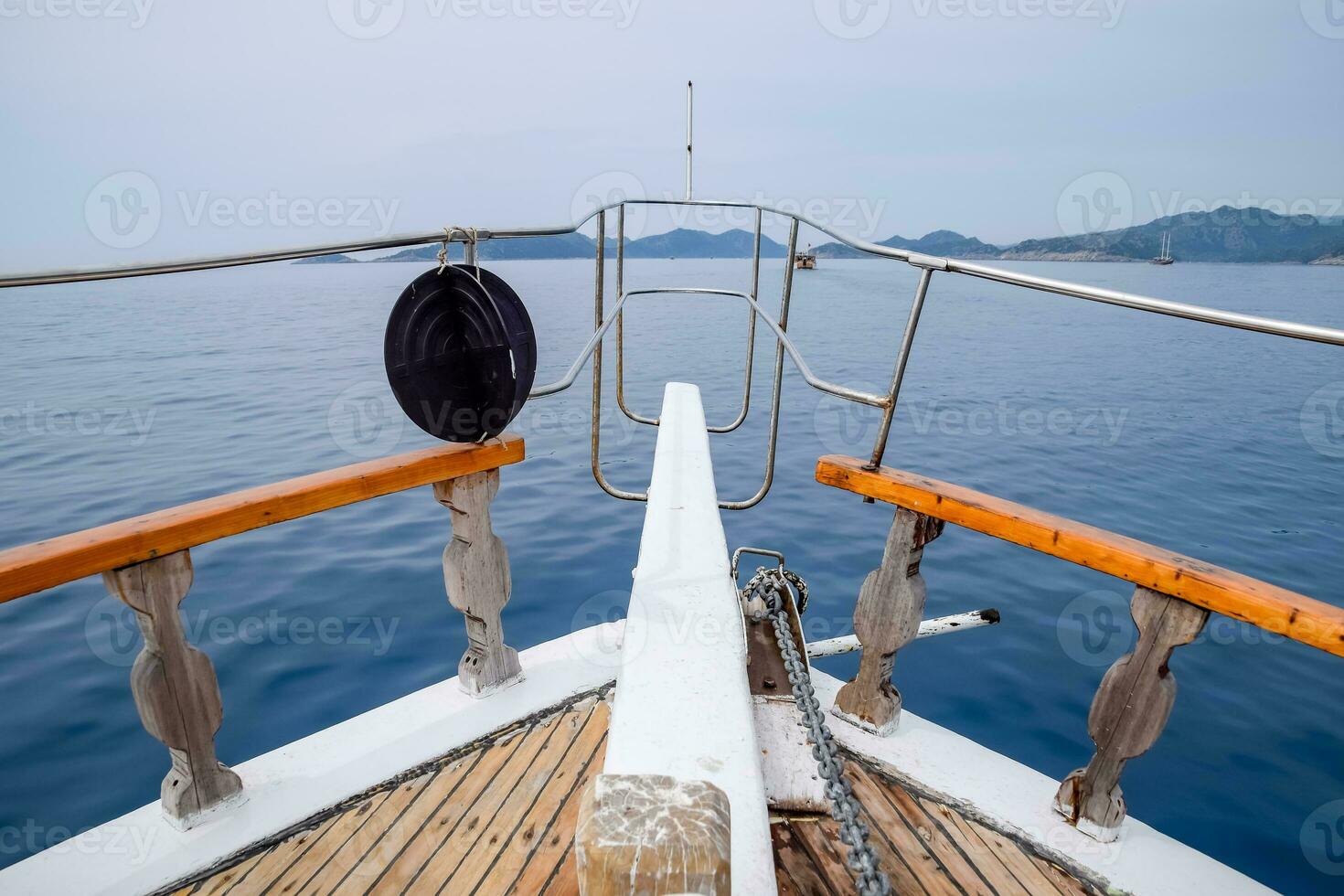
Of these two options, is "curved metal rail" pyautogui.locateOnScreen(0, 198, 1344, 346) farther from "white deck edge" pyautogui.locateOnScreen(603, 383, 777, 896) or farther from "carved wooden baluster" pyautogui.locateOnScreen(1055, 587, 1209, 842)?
"white deck edge" pyautogui.locateOnScreen(603, 383, 777, 896)

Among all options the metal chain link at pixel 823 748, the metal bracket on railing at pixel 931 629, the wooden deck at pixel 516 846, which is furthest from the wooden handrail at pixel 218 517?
the metal bracket on railing at pixel 931 629

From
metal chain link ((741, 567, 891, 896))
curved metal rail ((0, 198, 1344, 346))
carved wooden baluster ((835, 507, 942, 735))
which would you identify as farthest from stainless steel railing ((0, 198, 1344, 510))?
metal chain link ((741, 567, 891, 896))

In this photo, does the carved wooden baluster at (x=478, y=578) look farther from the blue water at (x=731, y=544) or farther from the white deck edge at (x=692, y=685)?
the blue water at (x=731, y=544)

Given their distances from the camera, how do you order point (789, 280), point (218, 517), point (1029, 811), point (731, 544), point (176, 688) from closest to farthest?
point (218, 517)
point (176, 688)
point (1029, 811)
point (789, 280)
point (731, 544)

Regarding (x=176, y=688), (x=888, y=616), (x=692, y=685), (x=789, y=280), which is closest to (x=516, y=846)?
(x=176, y=688)

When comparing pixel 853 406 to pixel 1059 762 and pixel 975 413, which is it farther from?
pixel 1059 762

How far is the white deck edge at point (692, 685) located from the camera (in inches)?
40.9

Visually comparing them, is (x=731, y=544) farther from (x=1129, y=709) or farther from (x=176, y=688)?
(x=176, y=688)

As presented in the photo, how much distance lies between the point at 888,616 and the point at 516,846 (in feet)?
4.71

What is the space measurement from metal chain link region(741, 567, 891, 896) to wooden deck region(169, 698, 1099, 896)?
40cm

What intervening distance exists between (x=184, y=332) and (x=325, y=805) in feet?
81.5

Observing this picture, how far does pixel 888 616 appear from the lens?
246cm

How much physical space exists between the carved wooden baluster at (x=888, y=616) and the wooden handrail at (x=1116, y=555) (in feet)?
0.44

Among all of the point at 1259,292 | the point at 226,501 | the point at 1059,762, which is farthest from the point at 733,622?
the point at 1259,292
